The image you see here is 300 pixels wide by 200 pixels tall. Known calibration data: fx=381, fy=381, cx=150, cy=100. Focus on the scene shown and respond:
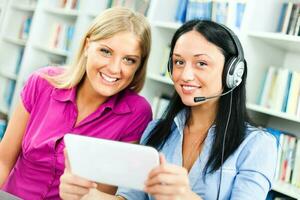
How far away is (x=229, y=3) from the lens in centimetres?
200

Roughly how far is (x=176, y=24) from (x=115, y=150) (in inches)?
55.2

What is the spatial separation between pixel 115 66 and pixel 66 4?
2.05 metres

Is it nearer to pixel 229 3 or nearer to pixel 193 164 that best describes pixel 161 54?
pixel 229 3

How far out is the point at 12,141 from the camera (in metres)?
1.41

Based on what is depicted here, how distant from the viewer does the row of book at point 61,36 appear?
10.2 ft

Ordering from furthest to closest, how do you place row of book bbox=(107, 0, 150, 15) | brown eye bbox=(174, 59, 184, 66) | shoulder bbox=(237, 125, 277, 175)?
row of book bbox=(107, 0, 150, 15), brown eye bbox=(174, 59, 184, 66), shoulder bbox=(237, 125, 277, 175)

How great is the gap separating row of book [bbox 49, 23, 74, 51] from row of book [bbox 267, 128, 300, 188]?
6.36 feet

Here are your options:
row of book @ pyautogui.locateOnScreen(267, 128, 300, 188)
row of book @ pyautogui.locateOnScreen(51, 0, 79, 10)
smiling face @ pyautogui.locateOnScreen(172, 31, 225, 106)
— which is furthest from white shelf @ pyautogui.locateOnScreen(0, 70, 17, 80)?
smiling face @ pyautogui.locateOnScreen(172, 31, 225, 106)

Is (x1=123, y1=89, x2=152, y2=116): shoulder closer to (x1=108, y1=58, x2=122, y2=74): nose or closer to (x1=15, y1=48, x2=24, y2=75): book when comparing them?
(x1=108, y1=58, x2=122, y2=74): nose

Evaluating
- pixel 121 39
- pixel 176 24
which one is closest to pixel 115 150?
pixel 121 39

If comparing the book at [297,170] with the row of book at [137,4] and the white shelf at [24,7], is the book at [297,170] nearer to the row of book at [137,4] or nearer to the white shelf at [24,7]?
the row of book at [137,4]

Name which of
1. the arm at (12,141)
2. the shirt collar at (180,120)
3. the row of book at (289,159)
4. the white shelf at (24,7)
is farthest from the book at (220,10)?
the white shelf at (24,7)

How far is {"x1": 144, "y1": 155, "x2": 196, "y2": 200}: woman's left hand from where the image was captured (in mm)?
834

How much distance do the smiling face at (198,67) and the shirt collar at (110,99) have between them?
0.29 m
